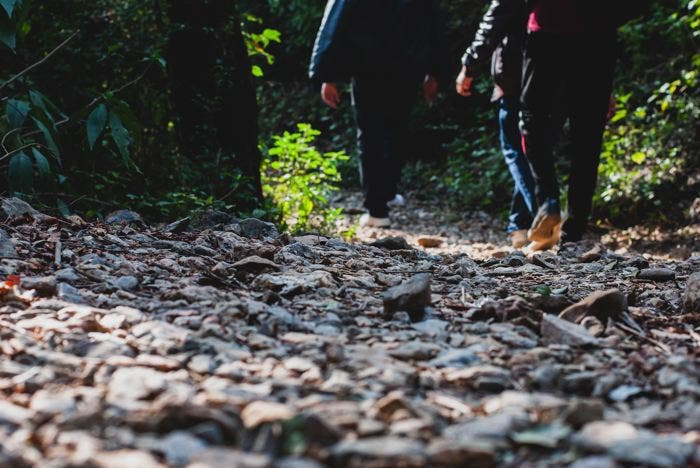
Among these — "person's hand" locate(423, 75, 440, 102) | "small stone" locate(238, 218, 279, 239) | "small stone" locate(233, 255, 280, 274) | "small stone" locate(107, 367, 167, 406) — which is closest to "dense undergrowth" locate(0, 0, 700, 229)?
"small stone" locate(238, 218, 279, 239)

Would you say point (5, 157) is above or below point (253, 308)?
above

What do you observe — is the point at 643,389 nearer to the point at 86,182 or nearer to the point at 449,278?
the point at 449,278

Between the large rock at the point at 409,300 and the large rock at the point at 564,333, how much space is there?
1.20ft

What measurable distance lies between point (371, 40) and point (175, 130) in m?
1.96

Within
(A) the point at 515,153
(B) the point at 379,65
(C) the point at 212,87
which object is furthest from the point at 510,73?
(C) the point at 212,87

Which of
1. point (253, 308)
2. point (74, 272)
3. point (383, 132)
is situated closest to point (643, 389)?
point (253, 308)

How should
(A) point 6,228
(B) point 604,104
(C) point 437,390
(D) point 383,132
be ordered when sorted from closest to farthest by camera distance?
(C) point 437,390, (A) point 6,228, (B) point 604,104, (D) point 383,132

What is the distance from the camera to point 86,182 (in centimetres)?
399

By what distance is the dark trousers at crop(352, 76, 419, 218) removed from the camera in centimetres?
619

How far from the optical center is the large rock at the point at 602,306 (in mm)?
2205

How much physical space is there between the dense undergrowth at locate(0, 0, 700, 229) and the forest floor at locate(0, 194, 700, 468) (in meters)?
0.60

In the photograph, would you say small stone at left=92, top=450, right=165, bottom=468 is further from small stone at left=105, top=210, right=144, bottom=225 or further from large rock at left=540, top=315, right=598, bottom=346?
small stone at left=105, top=210, right=144, bottom=225

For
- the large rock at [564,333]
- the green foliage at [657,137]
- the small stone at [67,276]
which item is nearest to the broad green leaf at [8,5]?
the small stone at [67,276]

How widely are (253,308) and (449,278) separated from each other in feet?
3.47
